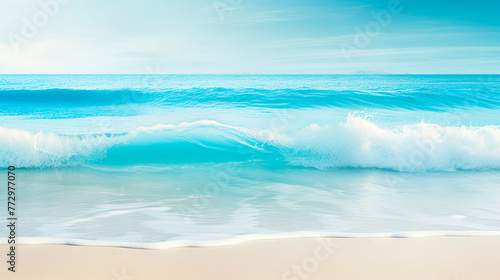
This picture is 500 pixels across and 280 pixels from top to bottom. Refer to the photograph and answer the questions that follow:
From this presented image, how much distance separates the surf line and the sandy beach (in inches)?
2.0

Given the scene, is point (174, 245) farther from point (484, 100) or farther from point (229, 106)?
point (484, 100)

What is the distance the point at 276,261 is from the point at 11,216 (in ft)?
10.2

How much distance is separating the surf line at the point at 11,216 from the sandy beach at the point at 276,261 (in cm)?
5

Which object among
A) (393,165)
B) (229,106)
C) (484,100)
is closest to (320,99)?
(229,106)

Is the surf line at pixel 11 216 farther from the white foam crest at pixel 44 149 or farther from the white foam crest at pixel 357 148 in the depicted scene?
the white foam crest at pixel 357 148

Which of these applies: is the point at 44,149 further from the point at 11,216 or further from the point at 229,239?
the point at 229,239

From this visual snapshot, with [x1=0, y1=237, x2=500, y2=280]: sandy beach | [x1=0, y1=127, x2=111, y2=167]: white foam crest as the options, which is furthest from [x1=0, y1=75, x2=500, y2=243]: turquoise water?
[x1=0, y1=237, x2=500, y2=280]: sandy beach

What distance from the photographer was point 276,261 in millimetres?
3078

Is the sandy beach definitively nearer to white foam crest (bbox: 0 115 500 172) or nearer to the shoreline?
the shoreline

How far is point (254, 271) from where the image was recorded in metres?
2.90

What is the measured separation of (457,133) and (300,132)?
3193 mm

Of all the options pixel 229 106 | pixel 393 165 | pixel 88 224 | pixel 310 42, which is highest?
pixel 310 42

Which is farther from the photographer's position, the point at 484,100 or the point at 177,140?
the point at 484,100

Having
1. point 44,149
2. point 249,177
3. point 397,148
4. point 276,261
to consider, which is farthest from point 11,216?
point 397,148
